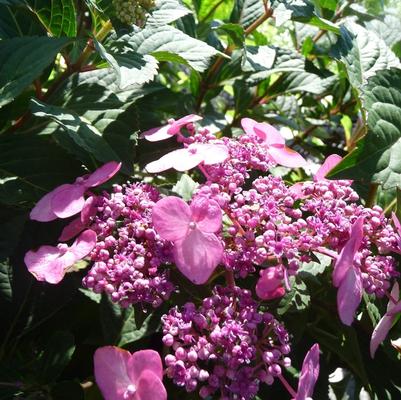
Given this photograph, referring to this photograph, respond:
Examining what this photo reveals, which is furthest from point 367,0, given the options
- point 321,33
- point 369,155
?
point 369,155

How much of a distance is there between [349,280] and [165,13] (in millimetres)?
553

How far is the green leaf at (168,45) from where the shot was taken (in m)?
0.94

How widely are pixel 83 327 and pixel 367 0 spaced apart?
1193 millimetres

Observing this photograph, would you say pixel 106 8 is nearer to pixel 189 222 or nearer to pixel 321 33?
pixel 189 222

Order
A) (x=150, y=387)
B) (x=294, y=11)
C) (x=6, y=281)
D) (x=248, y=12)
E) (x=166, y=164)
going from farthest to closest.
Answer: (x=248, y=12), (x=294, y=11), (x=6, y=281), (x=166, y=164), (x=150, y=387)

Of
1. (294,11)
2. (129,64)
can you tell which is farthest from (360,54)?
(129,64)

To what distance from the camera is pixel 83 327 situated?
1.05 m

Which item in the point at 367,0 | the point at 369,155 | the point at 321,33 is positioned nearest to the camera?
the point at 369,155

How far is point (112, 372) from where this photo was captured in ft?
2.28

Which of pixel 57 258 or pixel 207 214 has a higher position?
pixel 207 214

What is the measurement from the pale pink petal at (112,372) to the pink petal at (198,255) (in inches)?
5.2

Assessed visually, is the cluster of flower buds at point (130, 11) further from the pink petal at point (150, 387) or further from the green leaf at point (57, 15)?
the pink petal at point (150, 387)

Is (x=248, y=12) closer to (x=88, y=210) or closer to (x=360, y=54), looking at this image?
(x=360, y=54)

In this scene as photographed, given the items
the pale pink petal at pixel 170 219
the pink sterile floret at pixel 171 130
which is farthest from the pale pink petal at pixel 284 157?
the pale pink petal at pixel 170 219
